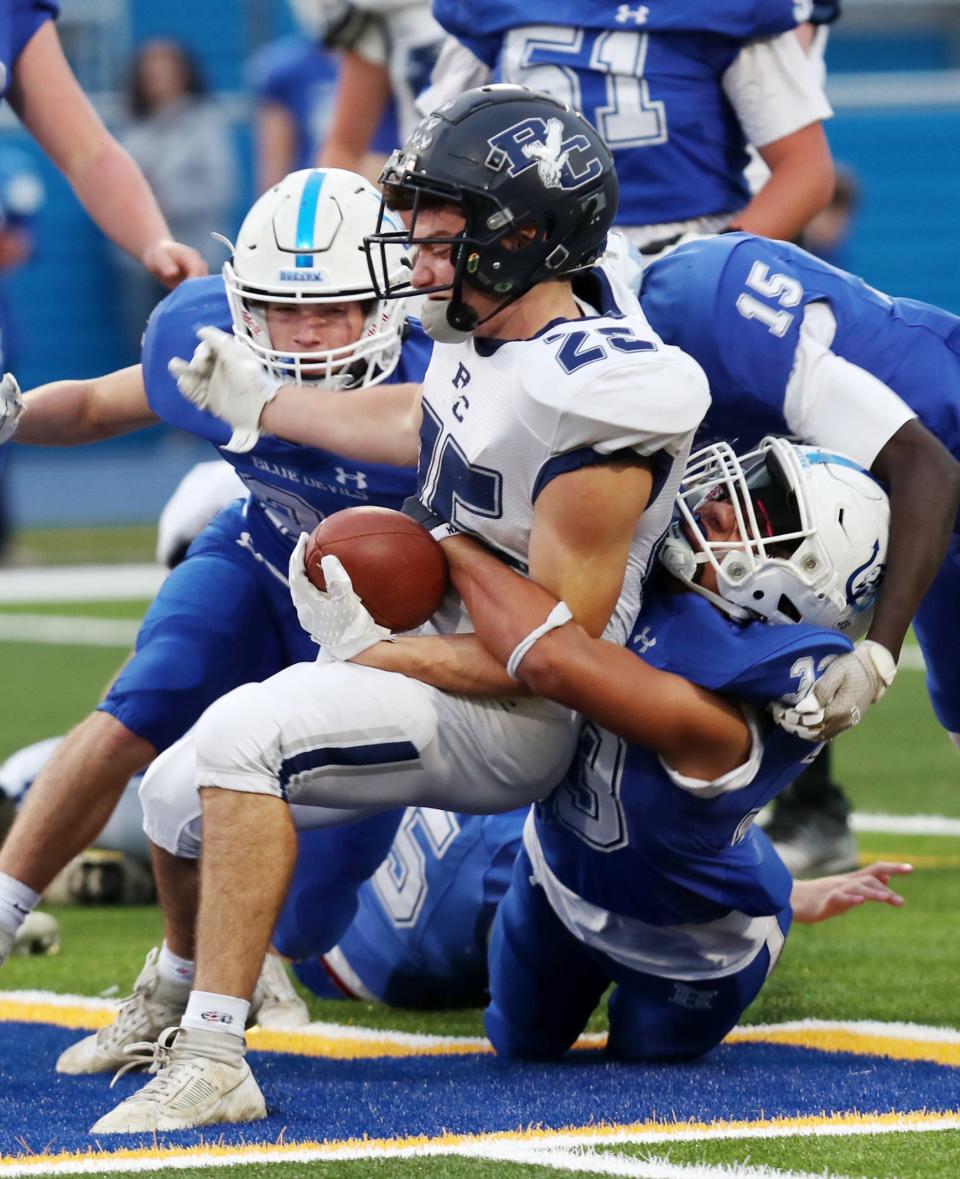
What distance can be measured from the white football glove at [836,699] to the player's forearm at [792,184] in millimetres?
1930

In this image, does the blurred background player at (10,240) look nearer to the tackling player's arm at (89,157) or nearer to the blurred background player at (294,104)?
the blurred background player at (294,104)

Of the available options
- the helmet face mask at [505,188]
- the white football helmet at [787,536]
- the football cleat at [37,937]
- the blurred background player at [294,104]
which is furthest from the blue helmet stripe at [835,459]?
the blurred background player at [294,104]

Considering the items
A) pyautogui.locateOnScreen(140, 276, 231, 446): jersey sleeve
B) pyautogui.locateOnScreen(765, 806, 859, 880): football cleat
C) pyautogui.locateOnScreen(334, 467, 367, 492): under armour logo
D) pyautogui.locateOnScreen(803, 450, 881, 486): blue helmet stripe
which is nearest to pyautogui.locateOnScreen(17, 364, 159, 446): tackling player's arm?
pyautogui.locateOnScreen(140, 276, 231, 446): jersey sleeve

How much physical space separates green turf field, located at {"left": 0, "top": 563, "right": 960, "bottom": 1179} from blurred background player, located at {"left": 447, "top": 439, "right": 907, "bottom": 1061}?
436mm

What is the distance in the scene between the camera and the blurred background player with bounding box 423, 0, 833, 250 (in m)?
5.01

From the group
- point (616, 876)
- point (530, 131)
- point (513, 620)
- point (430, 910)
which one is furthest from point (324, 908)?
point (530, 131)

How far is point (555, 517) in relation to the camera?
3240 mm

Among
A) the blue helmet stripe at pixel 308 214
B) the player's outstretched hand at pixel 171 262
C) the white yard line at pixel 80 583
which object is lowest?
the white yard line at pixel 80 583

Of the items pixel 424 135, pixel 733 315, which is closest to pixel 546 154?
pixel 424 135

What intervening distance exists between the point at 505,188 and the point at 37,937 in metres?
1.99

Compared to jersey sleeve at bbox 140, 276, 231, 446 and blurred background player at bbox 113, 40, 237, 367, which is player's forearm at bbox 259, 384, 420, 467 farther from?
blurred background player at bbox 113, 40, 237, 367

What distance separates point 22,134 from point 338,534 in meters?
12.0

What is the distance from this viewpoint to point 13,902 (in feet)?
12.7

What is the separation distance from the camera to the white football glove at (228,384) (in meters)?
3.55
